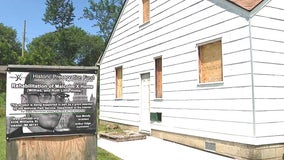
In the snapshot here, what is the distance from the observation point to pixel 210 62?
923 cm

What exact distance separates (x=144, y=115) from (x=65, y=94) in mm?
8050

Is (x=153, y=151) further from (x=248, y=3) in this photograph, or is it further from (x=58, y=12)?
(x=58, y=12)

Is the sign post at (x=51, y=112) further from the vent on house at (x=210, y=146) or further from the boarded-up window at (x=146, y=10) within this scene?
the boarded-up window at (x=146, y=10)

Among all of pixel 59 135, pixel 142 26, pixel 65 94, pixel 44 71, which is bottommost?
pixel 59 135

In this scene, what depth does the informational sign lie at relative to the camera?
475 centimetres

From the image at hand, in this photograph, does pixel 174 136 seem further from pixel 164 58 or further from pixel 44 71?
pixel 44 71

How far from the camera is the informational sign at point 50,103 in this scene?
475 centimetres

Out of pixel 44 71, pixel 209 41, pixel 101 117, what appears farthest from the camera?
pixel 101 117

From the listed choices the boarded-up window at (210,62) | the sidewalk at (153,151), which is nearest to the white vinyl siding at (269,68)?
the boarded-up window at (210,62)

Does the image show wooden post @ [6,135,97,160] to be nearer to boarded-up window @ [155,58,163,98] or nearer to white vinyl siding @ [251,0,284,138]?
white vinyl siding @ [251,0,284,138]

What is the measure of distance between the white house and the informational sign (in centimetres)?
416

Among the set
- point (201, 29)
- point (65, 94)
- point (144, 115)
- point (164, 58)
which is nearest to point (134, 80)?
point (144, 115)

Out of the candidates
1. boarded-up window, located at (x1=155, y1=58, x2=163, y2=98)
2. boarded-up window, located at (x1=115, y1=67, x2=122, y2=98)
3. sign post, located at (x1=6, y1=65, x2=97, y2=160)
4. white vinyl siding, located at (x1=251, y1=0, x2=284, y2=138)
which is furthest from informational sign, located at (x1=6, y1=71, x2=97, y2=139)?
boarded-up window, located at (x1=115, y1=67, x2=122, y2=98)

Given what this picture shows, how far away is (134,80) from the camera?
13805mm
